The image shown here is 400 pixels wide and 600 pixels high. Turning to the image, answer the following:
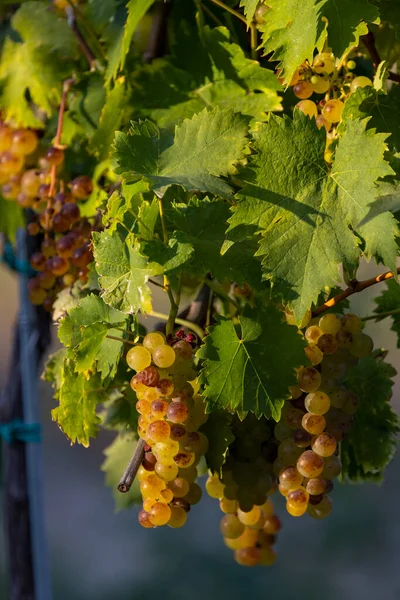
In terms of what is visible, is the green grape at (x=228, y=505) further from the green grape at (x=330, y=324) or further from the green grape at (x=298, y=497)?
the green grape at (x=330, y=324)

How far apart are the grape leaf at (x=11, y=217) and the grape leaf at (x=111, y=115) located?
1.09 ft

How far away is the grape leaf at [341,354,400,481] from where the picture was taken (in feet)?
2.82

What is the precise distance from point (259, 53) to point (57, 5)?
1.17 ft

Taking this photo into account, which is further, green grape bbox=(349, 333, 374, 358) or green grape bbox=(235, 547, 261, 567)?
green grape bbox=(235, 547, 261, 567)

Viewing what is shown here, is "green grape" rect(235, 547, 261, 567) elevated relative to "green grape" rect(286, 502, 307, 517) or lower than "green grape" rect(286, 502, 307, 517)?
lower

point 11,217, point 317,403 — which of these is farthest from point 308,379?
point 11,217

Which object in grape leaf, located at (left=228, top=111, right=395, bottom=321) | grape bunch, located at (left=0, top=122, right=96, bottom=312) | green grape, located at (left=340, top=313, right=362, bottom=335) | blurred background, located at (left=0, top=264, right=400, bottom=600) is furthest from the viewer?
blurred background, located at (left=0, top=264, right=400, bottom=600)

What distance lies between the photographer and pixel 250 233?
684mm

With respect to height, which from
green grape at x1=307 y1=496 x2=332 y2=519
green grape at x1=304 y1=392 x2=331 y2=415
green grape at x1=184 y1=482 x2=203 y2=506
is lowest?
green grape at x1=307 y1=496 x2=332 y2=519

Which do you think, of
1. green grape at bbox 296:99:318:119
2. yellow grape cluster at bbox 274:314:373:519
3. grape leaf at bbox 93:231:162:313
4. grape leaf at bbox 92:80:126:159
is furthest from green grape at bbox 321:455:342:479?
grape leaf at bbox 92:80:126:159

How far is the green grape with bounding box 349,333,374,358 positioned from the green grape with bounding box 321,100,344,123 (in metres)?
0.20

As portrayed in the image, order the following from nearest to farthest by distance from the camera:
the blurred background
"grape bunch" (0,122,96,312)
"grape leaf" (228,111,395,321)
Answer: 1. "grape leaf" (228,111,395,321)
2. "grape bunch" (0,122,96,312)
3. the blurred background

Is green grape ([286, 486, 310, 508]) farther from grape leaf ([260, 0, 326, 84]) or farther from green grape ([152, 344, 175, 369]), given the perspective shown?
grape leaf ([260, 0, 326, 84])


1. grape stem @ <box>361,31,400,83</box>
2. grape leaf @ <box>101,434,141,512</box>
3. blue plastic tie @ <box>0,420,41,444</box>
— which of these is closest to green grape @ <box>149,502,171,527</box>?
grape leaf @ <box>101,434,141,512</box>
